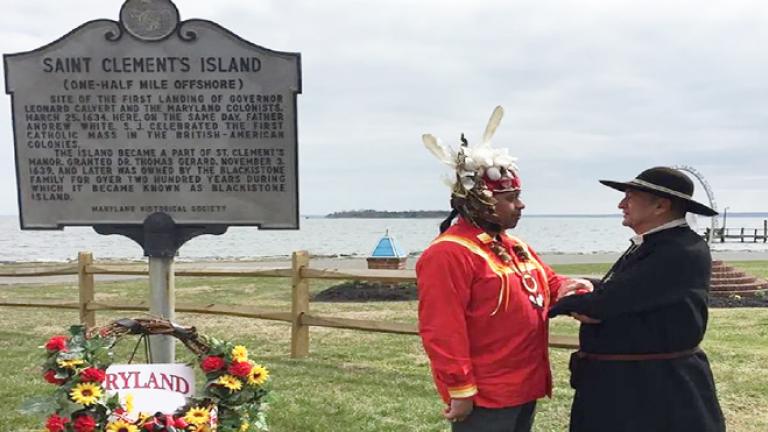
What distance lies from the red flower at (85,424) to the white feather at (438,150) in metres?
1.90

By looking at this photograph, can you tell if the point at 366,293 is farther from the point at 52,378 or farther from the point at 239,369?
the point at 52,378

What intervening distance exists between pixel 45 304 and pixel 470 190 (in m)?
7.51

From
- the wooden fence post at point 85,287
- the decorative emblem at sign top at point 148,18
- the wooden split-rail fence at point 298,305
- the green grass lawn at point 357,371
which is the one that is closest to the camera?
the decorative emblem at sign top at point 148,18

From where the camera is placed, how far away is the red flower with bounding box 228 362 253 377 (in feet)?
11.0

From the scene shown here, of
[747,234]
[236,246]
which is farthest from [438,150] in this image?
[747,234]

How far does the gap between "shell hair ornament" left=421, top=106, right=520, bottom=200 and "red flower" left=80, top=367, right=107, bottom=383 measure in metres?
1.79

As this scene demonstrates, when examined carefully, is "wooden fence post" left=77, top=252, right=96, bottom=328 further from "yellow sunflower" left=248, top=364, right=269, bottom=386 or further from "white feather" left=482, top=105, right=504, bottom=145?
"white feather" left=482, top=105, right=504, bottom=145

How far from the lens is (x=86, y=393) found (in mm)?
3051

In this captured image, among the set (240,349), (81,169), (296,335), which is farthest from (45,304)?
(240,349)

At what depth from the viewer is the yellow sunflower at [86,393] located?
3.01 metres

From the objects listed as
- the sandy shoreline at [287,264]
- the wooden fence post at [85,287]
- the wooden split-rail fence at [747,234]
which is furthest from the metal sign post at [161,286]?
the wooden split-rail fence at [747,234]

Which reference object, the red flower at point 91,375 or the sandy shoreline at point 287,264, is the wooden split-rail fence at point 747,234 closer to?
the sandy shoreline at point 287,264

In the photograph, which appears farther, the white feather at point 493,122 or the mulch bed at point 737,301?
the mulch bed at point 737,301

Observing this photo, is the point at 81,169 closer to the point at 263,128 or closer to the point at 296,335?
the point at 263,128
